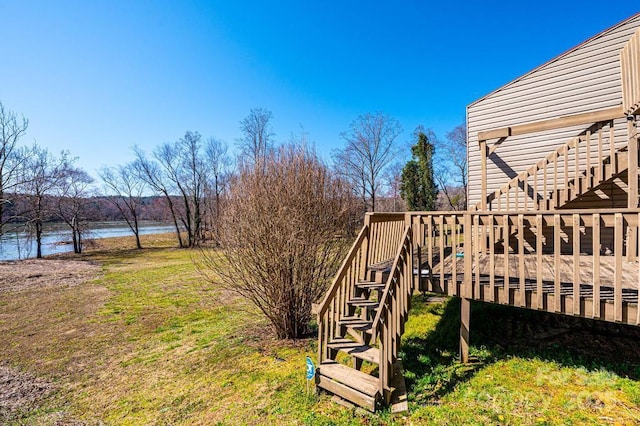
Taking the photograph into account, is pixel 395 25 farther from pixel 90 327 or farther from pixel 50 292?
pixel 50 292

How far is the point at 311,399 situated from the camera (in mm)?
3471

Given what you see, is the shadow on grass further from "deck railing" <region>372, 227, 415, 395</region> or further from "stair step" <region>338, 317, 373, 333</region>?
"stair step" <region>338, 317, 373, 333</region>

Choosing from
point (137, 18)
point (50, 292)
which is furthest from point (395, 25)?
point (50, 292)

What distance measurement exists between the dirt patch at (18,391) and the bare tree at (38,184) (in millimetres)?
17756

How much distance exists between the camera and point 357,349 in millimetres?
3592

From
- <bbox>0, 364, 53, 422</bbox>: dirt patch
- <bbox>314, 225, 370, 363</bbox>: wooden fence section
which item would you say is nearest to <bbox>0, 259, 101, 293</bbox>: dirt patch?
<bbox>0, 364, 53, 422</bbox>: dirt patch

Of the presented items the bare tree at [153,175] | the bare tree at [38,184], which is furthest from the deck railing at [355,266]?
the bare tree at [153,175]

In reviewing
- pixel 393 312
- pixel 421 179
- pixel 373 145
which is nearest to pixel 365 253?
pixel 393 312

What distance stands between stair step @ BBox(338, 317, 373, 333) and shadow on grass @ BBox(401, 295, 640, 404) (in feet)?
2.72

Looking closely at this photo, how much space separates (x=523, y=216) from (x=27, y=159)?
82.0 feet

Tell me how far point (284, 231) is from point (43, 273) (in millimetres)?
14517

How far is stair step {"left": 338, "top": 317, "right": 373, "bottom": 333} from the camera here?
3768mm

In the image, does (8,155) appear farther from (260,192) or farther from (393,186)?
(393,186)

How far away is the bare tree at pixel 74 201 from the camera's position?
19750 millimetres
